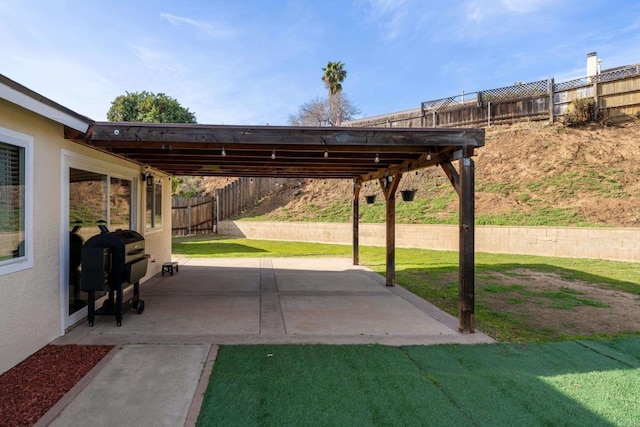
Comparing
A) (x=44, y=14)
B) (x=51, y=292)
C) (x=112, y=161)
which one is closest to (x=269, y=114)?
(x=44, y=14)

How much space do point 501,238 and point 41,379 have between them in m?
11.8

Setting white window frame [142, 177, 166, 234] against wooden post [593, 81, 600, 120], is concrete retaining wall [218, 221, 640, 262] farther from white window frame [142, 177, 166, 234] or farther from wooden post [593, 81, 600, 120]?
white window frame [142, 177, 166, 234]

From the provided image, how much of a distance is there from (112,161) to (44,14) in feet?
13.6

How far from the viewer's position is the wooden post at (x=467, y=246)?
428 cm

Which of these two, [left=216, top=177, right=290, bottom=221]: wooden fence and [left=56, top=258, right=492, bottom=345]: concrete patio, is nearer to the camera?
[left=56, top=258, right=492, bottom=345]: concrete patio

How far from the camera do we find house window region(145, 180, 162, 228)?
718cm

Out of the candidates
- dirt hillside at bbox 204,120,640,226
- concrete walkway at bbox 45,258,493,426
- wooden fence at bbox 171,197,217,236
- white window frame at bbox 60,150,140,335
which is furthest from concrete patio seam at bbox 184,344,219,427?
wooden fence at bbox 171,197,217,236

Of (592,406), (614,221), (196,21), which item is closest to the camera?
(592,406)

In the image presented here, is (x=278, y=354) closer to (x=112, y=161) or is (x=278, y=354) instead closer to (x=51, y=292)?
(x=51, y=292)

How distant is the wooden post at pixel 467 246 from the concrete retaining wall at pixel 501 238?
7961mm

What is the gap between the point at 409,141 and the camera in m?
4.41

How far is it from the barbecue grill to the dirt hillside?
1070 cm

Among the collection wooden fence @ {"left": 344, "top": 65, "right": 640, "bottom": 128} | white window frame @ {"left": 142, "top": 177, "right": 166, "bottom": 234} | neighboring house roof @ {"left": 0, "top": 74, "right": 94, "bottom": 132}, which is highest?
wooden fence @ {"left": 344, "top": 65, "right": 640, "bottom": 128}

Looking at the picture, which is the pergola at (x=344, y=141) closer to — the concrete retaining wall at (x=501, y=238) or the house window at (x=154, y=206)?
the house window at (x=154, y=206)
